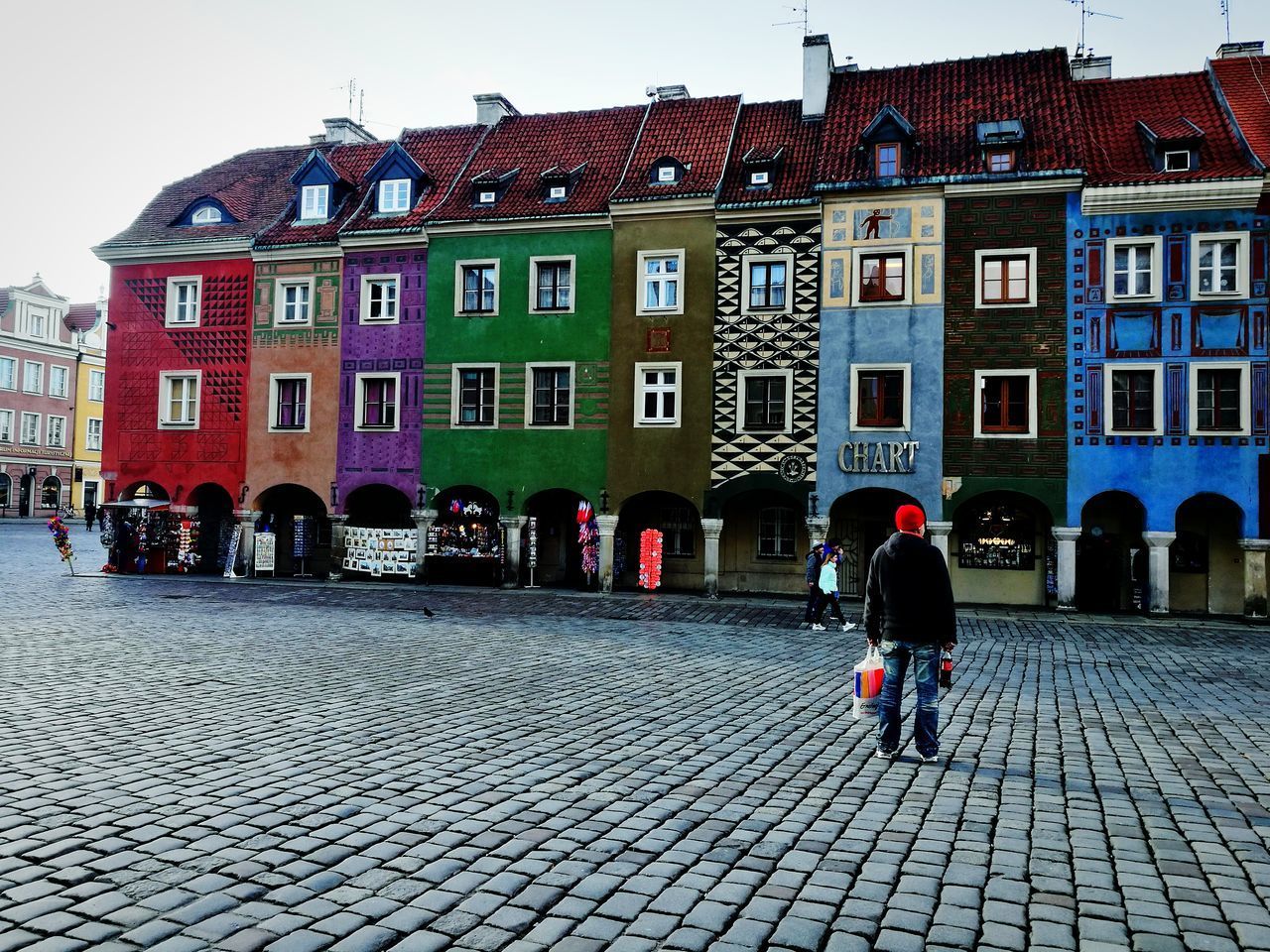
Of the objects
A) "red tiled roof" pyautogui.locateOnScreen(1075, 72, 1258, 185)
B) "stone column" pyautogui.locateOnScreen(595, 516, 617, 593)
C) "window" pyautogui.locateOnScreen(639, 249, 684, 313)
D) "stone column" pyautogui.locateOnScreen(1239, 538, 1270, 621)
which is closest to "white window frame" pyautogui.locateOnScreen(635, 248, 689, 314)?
"window" pyautogui.locateOnScreen(639, 249, 684, 313)

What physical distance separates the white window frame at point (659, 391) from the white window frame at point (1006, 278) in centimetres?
768

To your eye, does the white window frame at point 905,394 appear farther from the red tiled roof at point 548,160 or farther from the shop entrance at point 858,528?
the red tiled roof at point 548,160

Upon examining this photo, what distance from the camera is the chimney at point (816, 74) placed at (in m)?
28.0

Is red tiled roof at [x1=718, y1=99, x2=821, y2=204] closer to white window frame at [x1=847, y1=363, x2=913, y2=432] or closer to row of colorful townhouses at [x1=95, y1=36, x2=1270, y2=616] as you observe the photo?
row of colorful townhouses at [x1=95, y1=36, x2=1270, y2=616]

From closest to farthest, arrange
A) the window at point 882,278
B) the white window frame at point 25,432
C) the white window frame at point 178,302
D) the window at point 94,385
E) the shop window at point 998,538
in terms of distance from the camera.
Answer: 1. the window at point 882,278
2. the shop window at point 998,538
3. the white window frame at point 178,302
4. the white window frame at point 25,432
5. the window at point 94,385

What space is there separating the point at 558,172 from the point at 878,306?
10.1 meters

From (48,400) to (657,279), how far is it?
2246 inches

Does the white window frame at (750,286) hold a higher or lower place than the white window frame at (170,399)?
higher

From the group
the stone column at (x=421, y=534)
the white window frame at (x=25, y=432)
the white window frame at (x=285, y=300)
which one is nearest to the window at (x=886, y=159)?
the stone column at (x=421, y=534)

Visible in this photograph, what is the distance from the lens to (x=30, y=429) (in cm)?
6588

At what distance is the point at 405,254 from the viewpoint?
28.8m

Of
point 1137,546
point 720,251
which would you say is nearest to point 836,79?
point 720,251

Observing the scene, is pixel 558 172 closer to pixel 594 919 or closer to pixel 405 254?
pixel 405 254

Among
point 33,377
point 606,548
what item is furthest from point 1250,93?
point 33,377
